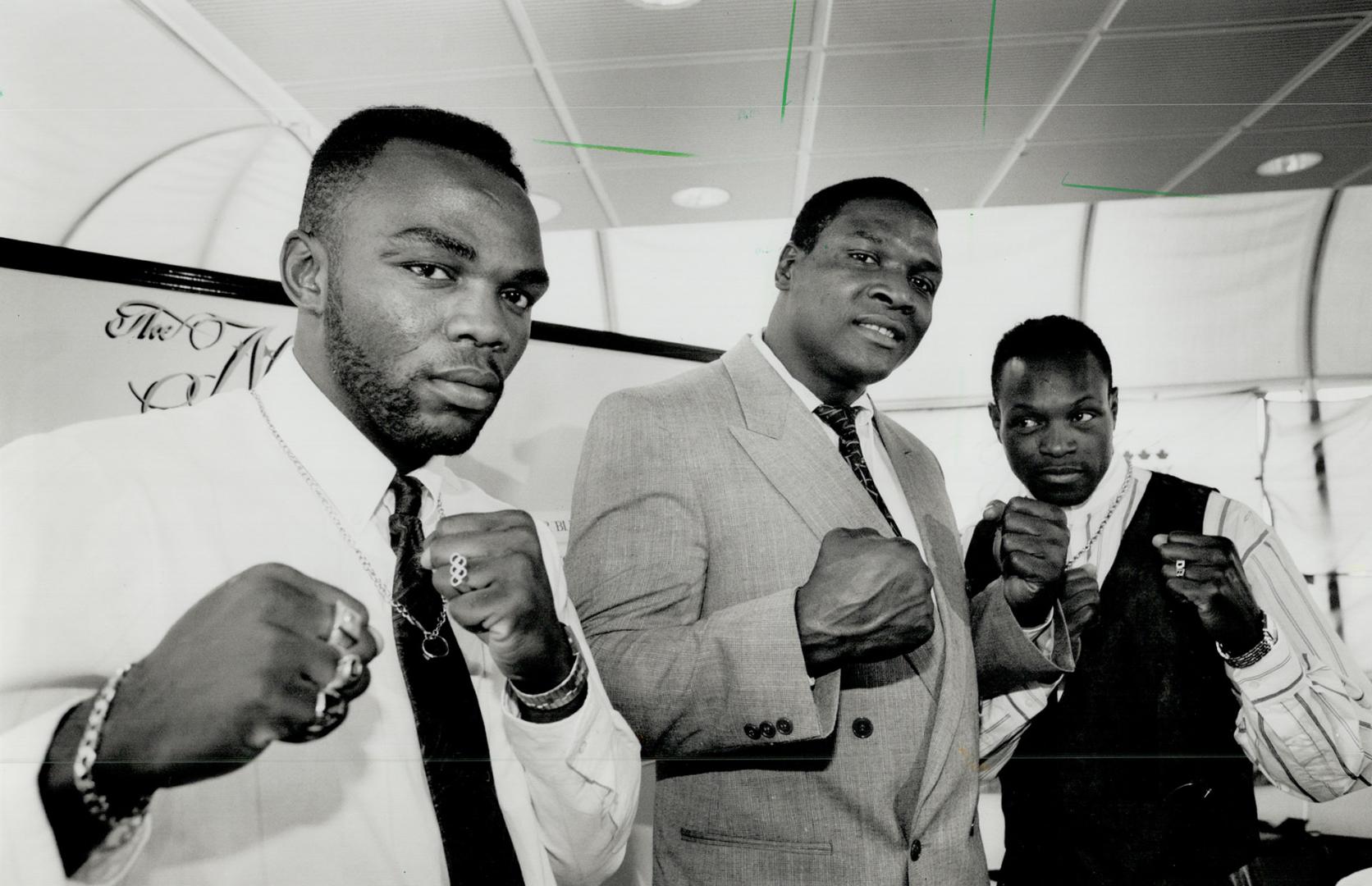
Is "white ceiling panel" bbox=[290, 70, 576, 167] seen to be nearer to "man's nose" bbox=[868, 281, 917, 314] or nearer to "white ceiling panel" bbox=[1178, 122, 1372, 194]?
"man's nose" bbox=[868, 281, 917, 314]

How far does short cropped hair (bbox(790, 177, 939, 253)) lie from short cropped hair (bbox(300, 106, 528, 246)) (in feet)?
1.37

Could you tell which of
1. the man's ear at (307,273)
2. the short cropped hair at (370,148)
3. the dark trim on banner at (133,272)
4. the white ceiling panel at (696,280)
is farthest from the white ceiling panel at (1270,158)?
the dark trim on banner at (133,272)

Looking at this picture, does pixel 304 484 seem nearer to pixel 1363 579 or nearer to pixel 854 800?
pixel 854 800

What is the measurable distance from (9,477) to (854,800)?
1066 mm

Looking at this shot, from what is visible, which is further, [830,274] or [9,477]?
[830,274]

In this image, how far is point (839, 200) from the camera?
121 cm

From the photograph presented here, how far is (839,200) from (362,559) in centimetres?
81

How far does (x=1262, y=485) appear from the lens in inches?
50.3

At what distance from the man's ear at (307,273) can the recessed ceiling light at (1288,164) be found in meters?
1.40

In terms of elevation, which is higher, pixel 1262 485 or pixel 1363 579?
pixel 1262 485

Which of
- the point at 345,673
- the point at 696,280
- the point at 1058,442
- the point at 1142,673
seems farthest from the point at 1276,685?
the point at 345,673

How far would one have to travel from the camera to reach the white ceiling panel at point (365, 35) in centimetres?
113

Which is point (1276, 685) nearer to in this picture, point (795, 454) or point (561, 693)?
point (795, 454)

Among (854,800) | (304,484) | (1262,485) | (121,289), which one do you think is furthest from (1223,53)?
(121,289)
